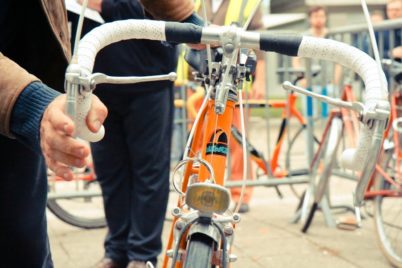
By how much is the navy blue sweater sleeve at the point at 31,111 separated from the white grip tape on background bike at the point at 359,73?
0.64 meters

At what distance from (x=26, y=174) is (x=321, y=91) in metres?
3.97

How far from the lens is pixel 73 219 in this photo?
16.8ft

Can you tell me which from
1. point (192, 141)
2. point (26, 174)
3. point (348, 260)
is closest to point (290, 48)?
point (192, 141)

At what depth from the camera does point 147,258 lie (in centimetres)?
360

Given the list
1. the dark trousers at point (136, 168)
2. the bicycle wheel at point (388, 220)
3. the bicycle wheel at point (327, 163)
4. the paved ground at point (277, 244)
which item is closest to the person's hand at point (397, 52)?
the bicycle wheel at point (327, 163)

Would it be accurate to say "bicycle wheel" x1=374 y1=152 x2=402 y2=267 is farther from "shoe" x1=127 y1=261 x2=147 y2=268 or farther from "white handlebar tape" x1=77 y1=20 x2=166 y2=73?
"white handlebar tape" x1=77 y1=20 x2=166 y2=73

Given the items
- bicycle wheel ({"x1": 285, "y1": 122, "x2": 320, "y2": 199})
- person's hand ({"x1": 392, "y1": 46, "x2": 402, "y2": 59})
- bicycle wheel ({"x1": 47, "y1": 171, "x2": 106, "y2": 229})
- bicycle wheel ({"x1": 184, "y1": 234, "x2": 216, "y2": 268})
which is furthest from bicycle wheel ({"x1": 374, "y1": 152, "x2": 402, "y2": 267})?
bicycle wheel ({"x1": 184, "y1": 234, "x2": 216, "y2": 268})

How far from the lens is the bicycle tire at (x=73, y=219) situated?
5.12 meters

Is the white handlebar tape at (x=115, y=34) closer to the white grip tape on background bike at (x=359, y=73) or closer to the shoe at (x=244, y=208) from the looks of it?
the white grip tape on background bike at (x=359, y=73)

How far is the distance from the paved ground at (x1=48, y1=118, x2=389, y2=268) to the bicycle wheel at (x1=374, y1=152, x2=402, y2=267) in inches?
3.6

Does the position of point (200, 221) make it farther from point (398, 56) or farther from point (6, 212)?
point (398, 56)

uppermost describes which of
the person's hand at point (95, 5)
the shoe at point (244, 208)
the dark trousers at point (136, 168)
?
the person's hand at point (95, 5)

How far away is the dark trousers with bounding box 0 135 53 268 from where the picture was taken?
2.07 meters

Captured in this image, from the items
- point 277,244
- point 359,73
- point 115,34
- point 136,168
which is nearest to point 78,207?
point 277,244
